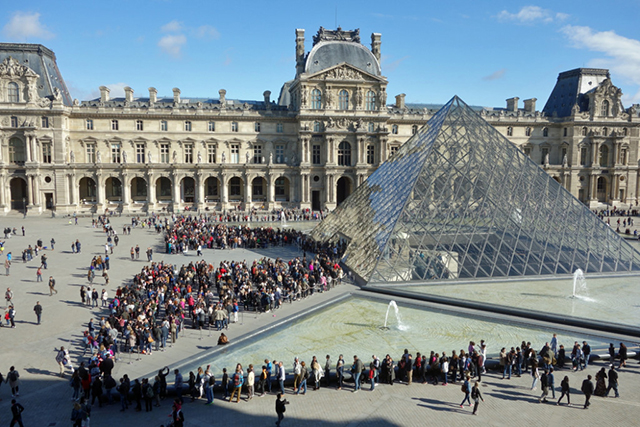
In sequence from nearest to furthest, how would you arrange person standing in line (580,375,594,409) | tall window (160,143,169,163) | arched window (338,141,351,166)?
person standing in line (580,375,594,409)
tall window (160,143,169,163)
arched window (338,141,351,166)

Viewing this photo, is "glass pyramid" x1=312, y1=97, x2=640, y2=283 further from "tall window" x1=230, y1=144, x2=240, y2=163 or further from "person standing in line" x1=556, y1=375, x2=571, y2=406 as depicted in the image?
"tall window" x1=230, y1=144, x2=240, y2=163

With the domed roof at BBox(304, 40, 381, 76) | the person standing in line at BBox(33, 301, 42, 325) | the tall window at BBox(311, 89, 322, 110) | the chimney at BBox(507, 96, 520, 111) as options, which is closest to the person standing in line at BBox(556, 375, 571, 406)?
the person standing in line at BBox(33, 301, 42, 325)

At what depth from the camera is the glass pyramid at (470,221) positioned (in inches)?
821

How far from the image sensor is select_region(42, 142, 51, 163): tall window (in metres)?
45.3

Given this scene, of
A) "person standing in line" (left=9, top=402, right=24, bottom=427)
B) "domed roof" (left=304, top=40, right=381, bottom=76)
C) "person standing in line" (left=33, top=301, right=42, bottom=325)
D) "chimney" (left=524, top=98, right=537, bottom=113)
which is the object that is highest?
"domed roof" (left=304, top=40, right=381, bottom=76)

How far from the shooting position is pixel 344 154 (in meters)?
51.1

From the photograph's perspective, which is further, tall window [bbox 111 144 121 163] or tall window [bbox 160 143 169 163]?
tall window [bbox 160 143 169 163]

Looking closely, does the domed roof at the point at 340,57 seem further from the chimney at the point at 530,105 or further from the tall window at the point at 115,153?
the chimney at the point at 530,105

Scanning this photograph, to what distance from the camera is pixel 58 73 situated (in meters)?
49.9

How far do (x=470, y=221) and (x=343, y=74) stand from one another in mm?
31449

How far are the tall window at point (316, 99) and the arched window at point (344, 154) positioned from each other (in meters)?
4.96

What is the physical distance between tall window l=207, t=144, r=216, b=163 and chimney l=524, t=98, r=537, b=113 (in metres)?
41.8

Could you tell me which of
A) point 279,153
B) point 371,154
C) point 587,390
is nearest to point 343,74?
point 371,154

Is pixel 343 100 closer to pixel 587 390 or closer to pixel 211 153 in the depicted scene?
pixel 211 153
